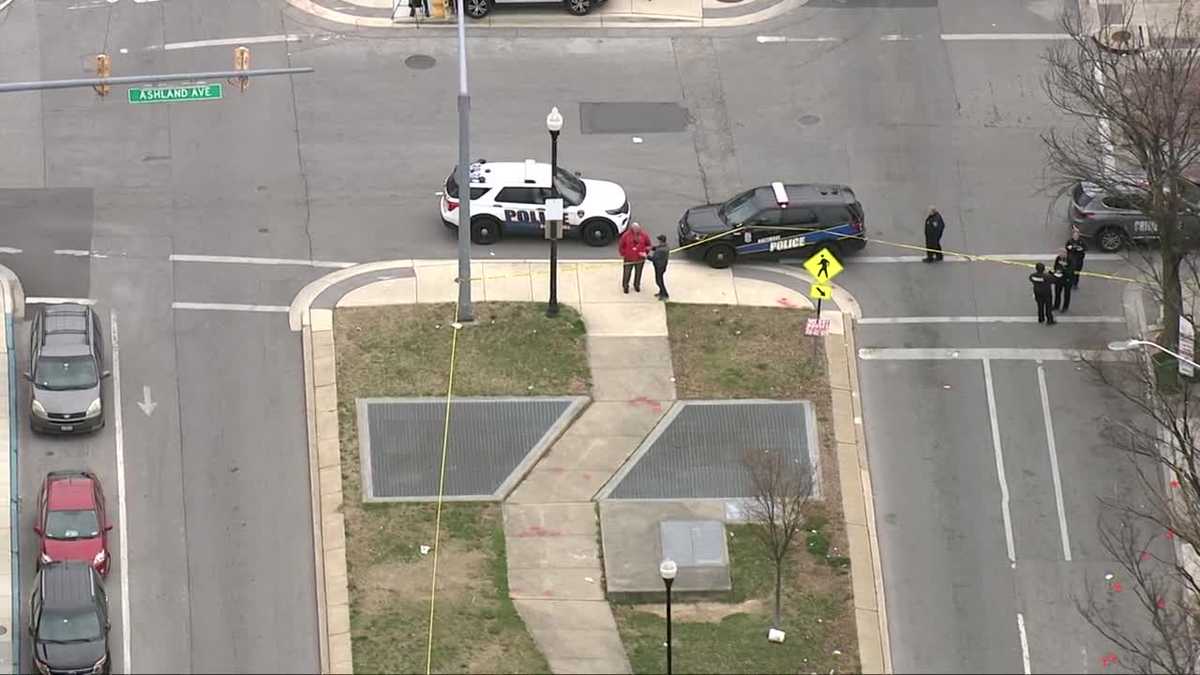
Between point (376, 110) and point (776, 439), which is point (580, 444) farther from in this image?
point (376, 110)

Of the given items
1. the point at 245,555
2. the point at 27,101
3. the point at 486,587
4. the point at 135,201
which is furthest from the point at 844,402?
the point at 27,101

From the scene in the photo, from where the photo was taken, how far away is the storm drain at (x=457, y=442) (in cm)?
5566

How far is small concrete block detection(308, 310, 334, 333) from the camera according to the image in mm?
59375

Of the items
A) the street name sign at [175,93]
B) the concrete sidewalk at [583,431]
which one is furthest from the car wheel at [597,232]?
the street name sign at [175,93]

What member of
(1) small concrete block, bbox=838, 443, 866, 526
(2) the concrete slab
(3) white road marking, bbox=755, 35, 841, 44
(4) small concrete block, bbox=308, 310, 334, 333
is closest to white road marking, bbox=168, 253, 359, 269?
(4) small concrete block, bbox=308, 310, 334, 333

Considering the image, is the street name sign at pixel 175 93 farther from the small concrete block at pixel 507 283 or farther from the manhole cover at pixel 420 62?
the manhole cover at pixel 420 62

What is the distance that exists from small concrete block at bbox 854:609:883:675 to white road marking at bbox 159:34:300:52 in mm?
23829

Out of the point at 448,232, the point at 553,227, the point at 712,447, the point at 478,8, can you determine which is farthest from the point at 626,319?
the point at 478,8

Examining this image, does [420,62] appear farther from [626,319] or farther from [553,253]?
[626,319]

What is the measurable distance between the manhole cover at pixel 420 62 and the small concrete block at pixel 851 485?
16.8 m

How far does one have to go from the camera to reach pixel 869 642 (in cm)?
5250

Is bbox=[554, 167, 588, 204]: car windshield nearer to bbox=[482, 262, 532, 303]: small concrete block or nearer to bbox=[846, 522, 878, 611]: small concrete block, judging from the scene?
bbox=[482, 262, 532, 303]: small concrete block

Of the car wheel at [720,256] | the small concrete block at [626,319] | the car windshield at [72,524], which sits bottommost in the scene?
the car windshield at [72,524]

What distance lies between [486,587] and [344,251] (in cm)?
1181
